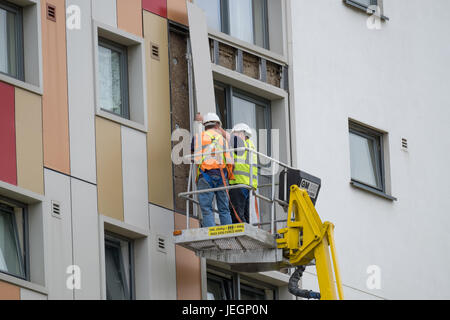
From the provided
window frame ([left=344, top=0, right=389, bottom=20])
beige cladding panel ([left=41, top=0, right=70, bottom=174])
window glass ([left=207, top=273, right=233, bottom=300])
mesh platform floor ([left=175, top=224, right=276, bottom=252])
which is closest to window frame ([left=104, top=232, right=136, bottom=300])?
mesh platform floor ([left=175, top=224, right=276, bottom=252])

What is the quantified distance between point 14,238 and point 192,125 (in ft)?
14.5

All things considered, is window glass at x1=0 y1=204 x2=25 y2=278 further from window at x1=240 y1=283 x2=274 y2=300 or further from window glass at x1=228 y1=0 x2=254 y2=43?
window glass at x1=228 y1=0 x2=254 y2=43

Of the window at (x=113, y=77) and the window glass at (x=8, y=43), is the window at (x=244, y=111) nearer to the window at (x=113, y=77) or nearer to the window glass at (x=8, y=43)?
the window at (x=113, y=77)

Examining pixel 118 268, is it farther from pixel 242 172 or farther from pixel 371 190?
pixel 371 190

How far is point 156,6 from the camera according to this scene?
24.8 metres

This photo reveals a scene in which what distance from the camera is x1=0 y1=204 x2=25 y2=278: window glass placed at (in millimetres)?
21188

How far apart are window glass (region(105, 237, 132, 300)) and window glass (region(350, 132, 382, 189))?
681 cm

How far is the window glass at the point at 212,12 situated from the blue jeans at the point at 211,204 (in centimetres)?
473

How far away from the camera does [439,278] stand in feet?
96.6

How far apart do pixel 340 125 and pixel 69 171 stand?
7571mm

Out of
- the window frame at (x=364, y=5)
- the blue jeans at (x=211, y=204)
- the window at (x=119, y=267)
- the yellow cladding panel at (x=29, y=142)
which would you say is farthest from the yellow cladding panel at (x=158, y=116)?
Answer: the window frame at (x=364, y=5)

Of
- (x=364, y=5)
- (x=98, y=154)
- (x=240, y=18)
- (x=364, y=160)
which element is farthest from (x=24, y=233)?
(x=364, y=5)

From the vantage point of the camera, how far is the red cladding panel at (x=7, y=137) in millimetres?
21219

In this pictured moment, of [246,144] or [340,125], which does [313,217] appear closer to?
[246,144]
